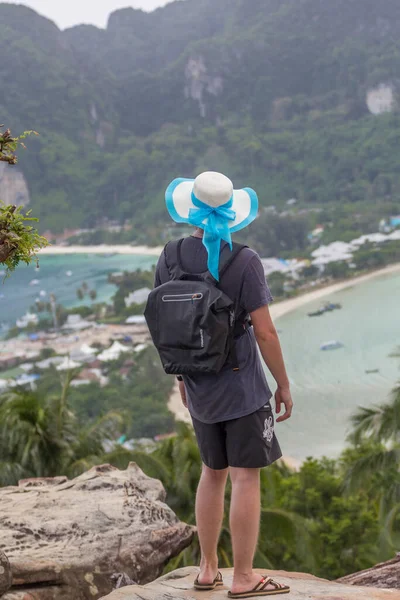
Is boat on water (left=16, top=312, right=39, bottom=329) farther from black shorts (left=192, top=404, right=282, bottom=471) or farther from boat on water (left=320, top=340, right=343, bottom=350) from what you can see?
black shorts (left=192, top=404, right=282, bottom=471)

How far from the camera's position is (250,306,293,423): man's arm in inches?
96.3

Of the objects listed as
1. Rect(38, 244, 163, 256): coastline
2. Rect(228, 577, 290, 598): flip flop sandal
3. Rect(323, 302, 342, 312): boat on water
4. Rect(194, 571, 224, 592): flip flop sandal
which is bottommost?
Rect(323, 302, 342, 312): boat on water

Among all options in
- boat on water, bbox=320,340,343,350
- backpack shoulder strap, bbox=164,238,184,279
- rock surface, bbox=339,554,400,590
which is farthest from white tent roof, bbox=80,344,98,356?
backpack shoulder strap, bbox=164,238,184,279

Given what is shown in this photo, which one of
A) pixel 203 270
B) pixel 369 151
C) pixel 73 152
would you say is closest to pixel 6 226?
pixel 203 270

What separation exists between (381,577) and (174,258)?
175cm

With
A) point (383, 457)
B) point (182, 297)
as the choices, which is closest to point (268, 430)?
point (182, 297)

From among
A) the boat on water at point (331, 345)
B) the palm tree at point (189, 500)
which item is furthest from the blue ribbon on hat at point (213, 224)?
the boat on water at point (331, 345)

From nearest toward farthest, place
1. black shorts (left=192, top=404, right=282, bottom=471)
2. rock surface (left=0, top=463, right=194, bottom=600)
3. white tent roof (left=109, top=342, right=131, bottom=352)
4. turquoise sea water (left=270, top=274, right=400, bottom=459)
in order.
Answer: black shorts (left=192, top=404, right=282, bottom=471) < rock surface (left=0, top=463, right=194, bottom=600) < turquoise sea water (left=270, top=274, right=400, bottom=459) < white tent roof (left=109, top=342, right=131, bottom=352)

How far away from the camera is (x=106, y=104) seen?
10438 cm

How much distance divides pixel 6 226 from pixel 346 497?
11677 millimetres

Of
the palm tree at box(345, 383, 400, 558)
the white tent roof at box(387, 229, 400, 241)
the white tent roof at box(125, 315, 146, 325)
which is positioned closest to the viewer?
the palm tree at box(345, 383, 400, 558)

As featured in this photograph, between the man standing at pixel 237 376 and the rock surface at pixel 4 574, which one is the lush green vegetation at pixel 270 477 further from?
the man standing at pixel 237 376

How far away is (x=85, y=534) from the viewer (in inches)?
134

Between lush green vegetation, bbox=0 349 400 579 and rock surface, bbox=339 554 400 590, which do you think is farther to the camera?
lush green vegetation, bbox=0 349 400 579
